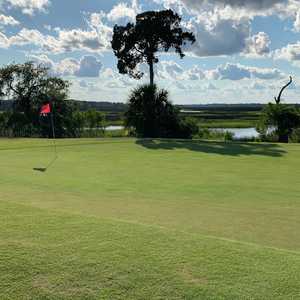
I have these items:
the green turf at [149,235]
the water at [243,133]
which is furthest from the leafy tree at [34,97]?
the green turf at [149,235]

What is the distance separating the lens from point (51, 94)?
148 feet

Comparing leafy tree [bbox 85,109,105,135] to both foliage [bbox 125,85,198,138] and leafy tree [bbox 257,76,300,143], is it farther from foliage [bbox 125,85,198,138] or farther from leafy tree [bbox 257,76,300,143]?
leafy tree [bbox 257,76,300,143]

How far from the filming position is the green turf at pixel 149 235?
3.13 m

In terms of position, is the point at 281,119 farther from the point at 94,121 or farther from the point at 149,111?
the point at 94,121

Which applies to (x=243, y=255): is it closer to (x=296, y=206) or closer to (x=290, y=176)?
(x=296, y=206)

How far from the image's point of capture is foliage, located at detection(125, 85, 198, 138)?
102 ft

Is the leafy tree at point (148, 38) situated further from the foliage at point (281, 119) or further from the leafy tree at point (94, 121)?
the leafy tree at point (94, 121)

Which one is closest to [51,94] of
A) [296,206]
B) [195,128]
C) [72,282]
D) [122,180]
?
[195,128]

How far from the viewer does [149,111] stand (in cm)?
3106

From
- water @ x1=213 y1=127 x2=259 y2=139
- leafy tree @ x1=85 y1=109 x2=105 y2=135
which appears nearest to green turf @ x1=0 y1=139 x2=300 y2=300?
water @ x1=213 y1=127 x2=259 y2=139

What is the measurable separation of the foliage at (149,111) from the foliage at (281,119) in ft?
24.1

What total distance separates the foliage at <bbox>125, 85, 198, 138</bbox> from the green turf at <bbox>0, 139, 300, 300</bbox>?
20204 mm

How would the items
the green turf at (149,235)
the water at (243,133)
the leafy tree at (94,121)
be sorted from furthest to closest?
1. the leafy tree at (94,121)
2. the water at (243,133)
3. the green turf at (149,235)

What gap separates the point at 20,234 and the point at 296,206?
482cm
